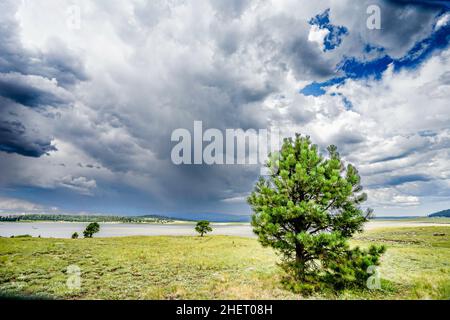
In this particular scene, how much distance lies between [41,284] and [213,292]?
13518mm

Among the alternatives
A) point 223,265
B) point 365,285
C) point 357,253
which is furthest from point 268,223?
point 223,265

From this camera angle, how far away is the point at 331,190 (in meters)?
13.9

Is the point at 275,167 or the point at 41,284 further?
the point at 41,284

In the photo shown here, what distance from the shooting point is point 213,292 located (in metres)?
15.9

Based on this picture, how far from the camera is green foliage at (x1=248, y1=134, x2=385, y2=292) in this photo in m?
13.7

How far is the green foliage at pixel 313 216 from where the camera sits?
44.8 feet

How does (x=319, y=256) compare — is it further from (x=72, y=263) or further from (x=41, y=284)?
(x=72, y=263)

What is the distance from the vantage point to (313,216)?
13.7 meters

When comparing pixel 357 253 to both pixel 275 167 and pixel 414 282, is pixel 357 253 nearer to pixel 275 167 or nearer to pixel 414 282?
pixel 275 167

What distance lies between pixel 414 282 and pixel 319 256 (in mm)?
9841

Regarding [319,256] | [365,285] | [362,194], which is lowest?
[365,285]
